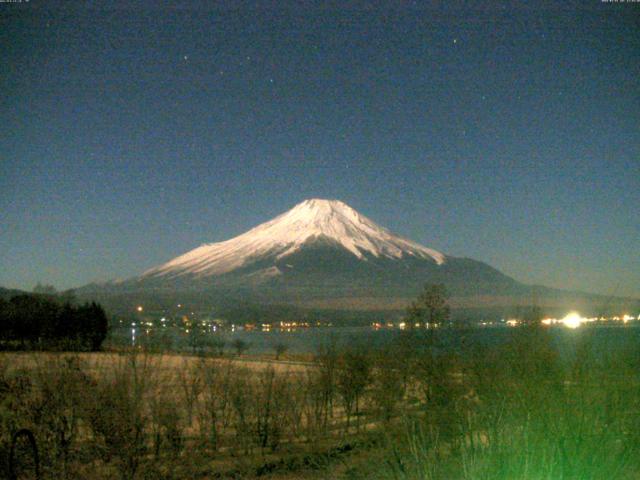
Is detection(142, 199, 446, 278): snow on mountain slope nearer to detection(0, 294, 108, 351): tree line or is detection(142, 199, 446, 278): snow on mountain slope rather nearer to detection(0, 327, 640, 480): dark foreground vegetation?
detection(0, 294, 108, 351): tree line

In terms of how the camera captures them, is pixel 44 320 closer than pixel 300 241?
Yes

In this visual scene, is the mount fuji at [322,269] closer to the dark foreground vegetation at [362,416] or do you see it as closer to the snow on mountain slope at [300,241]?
the snow on mountain slope at [300,241]

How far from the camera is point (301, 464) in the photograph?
1123cm

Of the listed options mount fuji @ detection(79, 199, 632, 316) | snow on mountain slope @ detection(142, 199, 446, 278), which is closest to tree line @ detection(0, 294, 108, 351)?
mount fuji @ detection(79, 199, 632, 316)

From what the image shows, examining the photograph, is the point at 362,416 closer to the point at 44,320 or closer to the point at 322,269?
the point at 44,320

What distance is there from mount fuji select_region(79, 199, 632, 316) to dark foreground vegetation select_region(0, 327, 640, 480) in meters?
118

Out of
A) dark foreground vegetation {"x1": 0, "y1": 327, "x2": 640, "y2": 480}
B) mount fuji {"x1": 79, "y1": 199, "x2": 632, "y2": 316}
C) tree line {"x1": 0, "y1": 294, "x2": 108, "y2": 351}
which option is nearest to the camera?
dark foreground vegetation {"x1": 0, "y1": 327, "x2": 640, "y2": 480}

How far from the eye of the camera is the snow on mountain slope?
147m

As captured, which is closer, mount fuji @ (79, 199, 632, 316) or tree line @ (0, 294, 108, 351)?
tree line @ (0, 294, 108, 351)

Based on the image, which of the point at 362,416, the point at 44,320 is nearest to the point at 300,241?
the point at 44,320

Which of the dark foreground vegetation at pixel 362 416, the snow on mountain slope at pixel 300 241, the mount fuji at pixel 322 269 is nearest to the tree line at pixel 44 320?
the dark foreground vegetation at pixel 362 416

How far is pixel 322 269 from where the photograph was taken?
6068 inches

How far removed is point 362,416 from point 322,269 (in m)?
137

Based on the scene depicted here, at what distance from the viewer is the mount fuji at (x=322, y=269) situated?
459 feet
